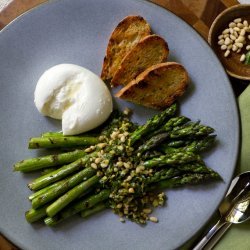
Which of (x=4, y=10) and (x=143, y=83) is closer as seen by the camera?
(x=143, y=83)

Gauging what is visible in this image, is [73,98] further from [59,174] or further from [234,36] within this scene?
[234,36]

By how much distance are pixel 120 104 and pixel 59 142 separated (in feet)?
1.55

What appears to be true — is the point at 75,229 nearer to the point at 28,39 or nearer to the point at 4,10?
the point at 28,39

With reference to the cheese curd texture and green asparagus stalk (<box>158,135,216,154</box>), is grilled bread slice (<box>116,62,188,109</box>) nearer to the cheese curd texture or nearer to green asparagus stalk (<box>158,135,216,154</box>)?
the cheese curd texture

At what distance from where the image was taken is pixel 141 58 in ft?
11.2

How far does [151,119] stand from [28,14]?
106 centimetres

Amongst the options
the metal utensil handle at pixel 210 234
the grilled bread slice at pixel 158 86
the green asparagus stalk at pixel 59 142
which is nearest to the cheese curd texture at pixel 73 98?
the green asparagus stalk at pixel 59 142

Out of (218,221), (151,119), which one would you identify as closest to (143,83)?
(151,119)

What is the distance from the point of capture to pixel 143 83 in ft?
11.1

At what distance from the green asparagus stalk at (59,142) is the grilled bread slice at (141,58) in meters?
0.41

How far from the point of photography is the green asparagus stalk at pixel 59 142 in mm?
3371

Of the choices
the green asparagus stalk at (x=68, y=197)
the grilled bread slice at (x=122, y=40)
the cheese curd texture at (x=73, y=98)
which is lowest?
the green asparagus stalk at (x=68, y=197)

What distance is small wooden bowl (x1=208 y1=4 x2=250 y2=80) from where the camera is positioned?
3664mm

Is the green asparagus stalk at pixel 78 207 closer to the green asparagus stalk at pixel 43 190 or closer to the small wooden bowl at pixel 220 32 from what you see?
the green asparagus stalk at pixel 43 190
